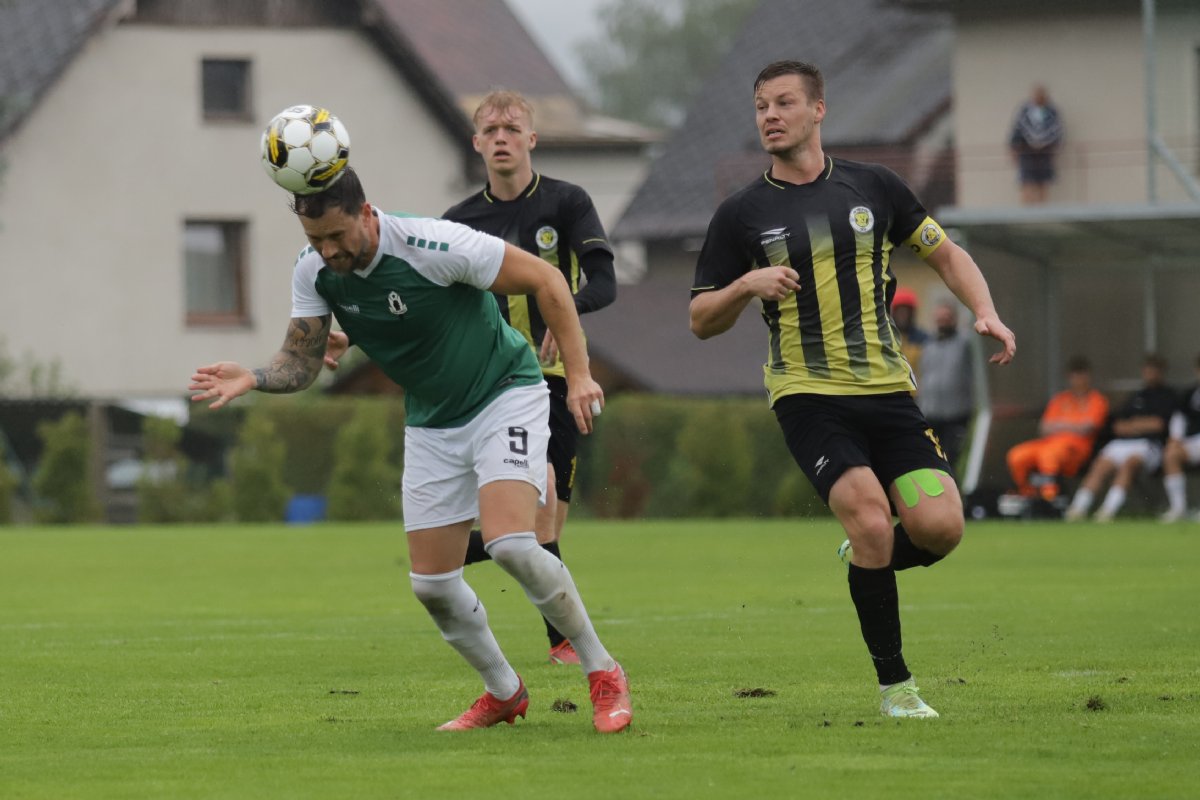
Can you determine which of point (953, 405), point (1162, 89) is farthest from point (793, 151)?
point (1162, 89)

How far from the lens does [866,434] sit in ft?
27.0

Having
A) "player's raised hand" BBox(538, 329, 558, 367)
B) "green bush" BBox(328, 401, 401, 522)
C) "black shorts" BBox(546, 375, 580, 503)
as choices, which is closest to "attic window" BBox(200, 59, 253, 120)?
"green bush" BBox(328, 401, 401, 522)

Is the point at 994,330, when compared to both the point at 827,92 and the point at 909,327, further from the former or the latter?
the point at 827,92

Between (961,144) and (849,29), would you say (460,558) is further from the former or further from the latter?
(849,29)

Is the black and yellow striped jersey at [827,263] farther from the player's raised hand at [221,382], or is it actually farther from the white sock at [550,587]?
the player's raised hand at [221,382]

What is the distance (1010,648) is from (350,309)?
4.26m

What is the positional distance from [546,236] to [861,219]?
2766 mm

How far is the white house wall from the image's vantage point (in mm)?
39250

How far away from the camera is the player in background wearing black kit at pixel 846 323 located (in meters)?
7.99

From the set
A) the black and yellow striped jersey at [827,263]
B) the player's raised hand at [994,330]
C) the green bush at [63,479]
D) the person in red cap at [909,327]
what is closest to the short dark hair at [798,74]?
the black and yellow striped jersey at [827,263]

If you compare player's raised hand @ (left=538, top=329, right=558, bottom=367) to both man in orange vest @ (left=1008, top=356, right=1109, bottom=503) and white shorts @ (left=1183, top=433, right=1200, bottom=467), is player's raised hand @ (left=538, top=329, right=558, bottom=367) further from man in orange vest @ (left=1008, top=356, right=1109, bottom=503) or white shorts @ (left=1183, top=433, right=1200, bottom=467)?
white shorts @ (left=1183, top=433, right=1200, bottom=467)

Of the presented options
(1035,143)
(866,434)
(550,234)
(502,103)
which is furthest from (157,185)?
(866,434)

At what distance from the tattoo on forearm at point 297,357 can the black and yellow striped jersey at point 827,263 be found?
1515mm

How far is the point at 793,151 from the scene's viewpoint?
8312 mm
